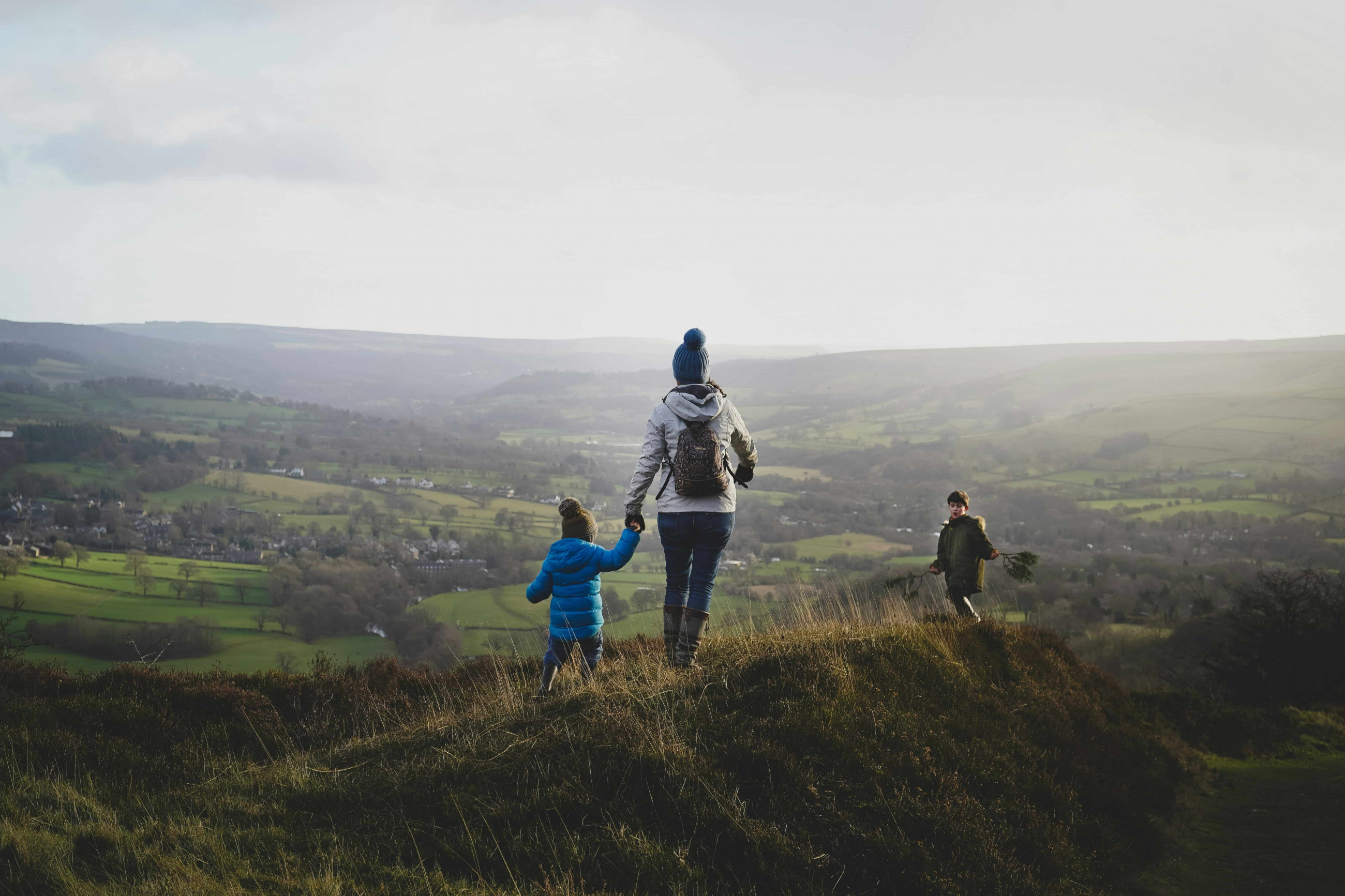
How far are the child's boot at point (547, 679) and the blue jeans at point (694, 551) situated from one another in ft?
4.36

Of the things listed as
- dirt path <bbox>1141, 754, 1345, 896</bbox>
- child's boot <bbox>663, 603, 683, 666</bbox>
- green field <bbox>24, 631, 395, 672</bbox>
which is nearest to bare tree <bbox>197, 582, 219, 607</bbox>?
green field <bbox>24, 631, 395, 672</bbox>

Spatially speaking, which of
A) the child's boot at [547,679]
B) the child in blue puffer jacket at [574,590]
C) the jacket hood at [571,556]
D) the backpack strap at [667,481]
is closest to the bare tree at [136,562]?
the child's boot at [547,679]

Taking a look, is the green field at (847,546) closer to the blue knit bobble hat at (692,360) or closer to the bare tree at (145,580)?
the bare tree at (145,580)

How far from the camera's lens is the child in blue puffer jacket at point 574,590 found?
6.73 metres

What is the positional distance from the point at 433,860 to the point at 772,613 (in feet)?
19.5

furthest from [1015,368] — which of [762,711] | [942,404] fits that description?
[762,711]

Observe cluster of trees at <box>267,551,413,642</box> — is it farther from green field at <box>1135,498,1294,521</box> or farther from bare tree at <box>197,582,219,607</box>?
green field at <box>1135,498,1294,521</box>

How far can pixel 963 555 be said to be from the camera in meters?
9.16

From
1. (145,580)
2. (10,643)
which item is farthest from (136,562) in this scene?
(10,643)

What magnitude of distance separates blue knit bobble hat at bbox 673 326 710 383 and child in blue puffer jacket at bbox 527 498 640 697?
4.86ft

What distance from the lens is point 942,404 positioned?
160 metres

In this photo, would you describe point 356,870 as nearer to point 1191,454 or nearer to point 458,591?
point 458,591

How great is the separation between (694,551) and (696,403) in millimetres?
1273

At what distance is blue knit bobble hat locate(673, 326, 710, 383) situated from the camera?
6840 mm
